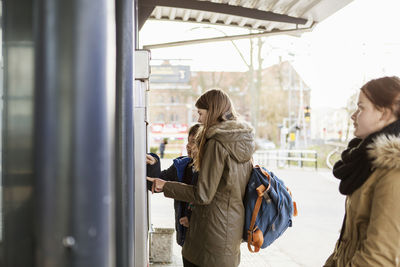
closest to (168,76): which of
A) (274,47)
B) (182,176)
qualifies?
(274,47)

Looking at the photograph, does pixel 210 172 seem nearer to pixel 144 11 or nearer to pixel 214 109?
pixel 214 109

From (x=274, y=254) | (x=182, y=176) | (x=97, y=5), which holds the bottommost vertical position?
(x=274, y=254)

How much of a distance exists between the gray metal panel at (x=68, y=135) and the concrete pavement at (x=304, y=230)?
16.2 feet

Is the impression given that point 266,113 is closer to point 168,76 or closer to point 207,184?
point 168,76

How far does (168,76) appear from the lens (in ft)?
57.1

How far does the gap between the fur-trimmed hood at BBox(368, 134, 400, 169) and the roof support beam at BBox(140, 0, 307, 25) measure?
3468 millimetres

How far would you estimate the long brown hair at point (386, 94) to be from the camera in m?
1.88

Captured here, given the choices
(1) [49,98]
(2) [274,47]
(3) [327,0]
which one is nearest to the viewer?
(1) [49,98]

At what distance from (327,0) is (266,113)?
120 ft

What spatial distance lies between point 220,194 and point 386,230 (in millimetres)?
1170

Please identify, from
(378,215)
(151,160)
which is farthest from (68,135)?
(151,160)

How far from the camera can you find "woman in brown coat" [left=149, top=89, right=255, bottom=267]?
8.49 feet

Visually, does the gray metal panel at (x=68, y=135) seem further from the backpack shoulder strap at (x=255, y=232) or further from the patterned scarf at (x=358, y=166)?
the backpack shoulder strap at (x=255, y=232)

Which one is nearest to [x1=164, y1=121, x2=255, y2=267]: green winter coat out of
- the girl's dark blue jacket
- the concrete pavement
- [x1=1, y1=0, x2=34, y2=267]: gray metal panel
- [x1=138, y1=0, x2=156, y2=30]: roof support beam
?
the girl's dark blue jacket
